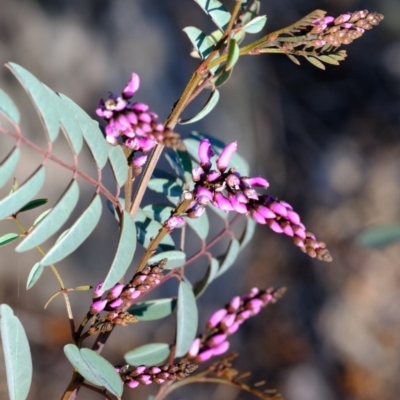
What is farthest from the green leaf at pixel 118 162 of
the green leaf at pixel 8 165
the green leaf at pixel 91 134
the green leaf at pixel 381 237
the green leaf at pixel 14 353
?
the green leaf at pixel 381 237

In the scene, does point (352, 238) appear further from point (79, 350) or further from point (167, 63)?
point (79, 350)

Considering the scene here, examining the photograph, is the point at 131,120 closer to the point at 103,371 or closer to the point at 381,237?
the point at 103,371

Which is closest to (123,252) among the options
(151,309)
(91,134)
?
(91,134)

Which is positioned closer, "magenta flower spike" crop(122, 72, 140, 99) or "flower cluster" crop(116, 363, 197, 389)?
"magenta flower spike" crop(122, 72, 140, 99)

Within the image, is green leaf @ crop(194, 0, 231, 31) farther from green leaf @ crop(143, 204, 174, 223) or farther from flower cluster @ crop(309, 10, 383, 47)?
green leaf @ crop(143, 204, 174, 223)

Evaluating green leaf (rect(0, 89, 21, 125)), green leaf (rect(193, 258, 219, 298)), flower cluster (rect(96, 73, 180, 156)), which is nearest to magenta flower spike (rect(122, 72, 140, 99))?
flower cluster (rect(96, 73, 180, 156))

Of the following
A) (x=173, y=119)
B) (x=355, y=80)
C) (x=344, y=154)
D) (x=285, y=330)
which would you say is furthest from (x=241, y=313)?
(x=355, y=80)
